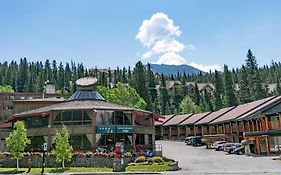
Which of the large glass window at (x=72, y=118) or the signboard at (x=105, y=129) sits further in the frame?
the large glass window at (x=72, y=118)

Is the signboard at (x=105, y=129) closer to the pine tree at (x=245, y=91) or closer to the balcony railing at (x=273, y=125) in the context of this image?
A: the balcony railing at (x=273, y=125)

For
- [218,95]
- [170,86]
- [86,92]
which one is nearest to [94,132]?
[86,92]

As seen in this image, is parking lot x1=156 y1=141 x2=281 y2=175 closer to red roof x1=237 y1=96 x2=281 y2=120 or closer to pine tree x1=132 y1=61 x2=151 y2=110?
Result: red roof x1=237 y1=96 x2=281 y2=120

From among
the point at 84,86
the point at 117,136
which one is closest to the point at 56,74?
the point at 84,86

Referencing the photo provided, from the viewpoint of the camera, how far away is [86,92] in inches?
2188

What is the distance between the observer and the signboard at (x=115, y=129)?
1739 inches

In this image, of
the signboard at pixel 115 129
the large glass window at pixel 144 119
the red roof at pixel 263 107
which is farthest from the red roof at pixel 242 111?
the signboard at pixel 115 129

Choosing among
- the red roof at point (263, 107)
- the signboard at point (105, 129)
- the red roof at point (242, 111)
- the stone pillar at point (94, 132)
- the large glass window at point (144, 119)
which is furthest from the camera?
the red roof at point (242, 111)

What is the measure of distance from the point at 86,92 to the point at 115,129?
1295cm

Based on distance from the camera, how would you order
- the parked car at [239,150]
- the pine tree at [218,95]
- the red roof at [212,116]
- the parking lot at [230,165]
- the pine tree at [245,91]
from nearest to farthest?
the parking lot at [230,165], the parked car at [239,150], the red roof at [212,116], the pine tree at [245,91], the pine tree at [218,95]

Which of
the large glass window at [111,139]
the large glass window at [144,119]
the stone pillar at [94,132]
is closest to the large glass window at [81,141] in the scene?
the stone pillar at [94,132]

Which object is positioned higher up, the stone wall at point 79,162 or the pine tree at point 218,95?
the pine tree at point 218,95

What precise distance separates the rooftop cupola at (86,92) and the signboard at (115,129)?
11.0m

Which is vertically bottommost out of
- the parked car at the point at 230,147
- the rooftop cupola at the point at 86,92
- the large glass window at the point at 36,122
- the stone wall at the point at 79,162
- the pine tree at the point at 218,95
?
the stone wall at the point at 79,162
